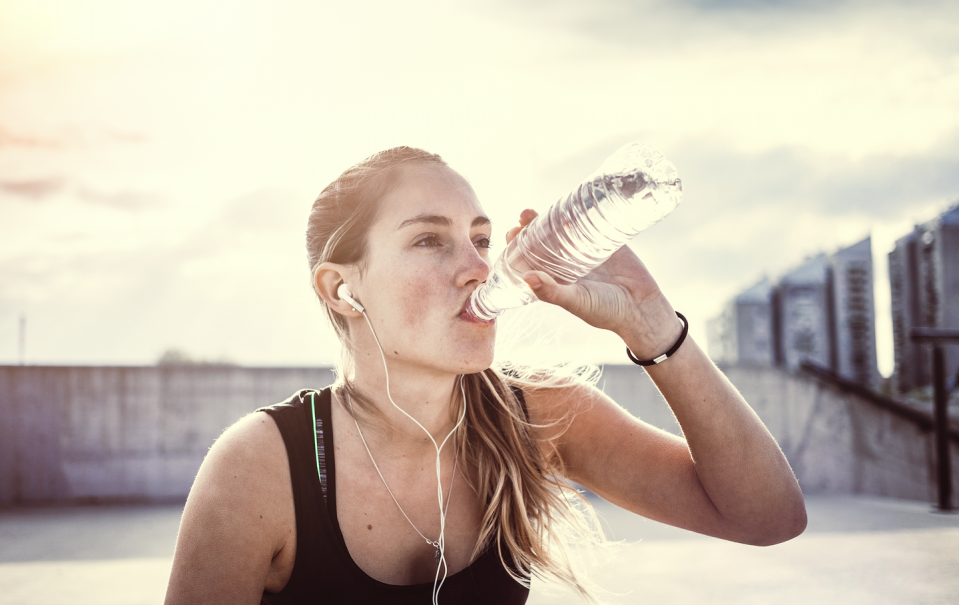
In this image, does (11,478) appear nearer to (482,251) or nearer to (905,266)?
(482,251)

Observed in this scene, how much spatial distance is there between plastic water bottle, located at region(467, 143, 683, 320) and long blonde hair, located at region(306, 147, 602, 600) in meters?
0.48

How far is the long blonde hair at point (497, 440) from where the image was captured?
1761mm

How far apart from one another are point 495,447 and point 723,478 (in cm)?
63

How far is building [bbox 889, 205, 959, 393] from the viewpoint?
1928cm

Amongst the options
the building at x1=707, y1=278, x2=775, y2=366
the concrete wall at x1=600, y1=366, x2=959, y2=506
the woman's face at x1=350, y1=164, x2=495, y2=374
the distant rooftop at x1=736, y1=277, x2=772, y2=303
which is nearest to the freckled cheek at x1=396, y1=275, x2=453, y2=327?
the woman's face at x1=350, y1=164, x2=495, y2=374

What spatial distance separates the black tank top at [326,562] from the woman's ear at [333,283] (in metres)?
0.30

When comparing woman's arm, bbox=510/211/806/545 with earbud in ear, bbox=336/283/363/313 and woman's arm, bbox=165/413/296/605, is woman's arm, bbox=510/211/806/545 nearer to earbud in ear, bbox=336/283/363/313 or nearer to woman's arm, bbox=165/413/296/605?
earbud in ear, bbox=336/283/363/313

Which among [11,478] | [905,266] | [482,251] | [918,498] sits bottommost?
[918,498]

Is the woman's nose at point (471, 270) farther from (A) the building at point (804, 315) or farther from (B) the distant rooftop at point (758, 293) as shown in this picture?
(A) the building at point (804, 315)

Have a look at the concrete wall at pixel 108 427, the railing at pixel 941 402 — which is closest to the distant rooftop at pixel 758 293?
the railing at pixel 941 402

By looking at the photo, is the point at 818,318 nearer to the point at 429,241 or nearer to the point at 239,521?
the point at 429,241

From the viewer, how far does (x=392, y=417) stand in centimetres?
181

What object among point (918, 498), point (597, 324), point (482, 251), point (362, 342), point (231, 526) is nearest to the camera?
point (231, 526)

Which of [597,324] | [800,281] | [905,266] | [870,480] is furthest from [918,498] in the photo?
[800,281]
